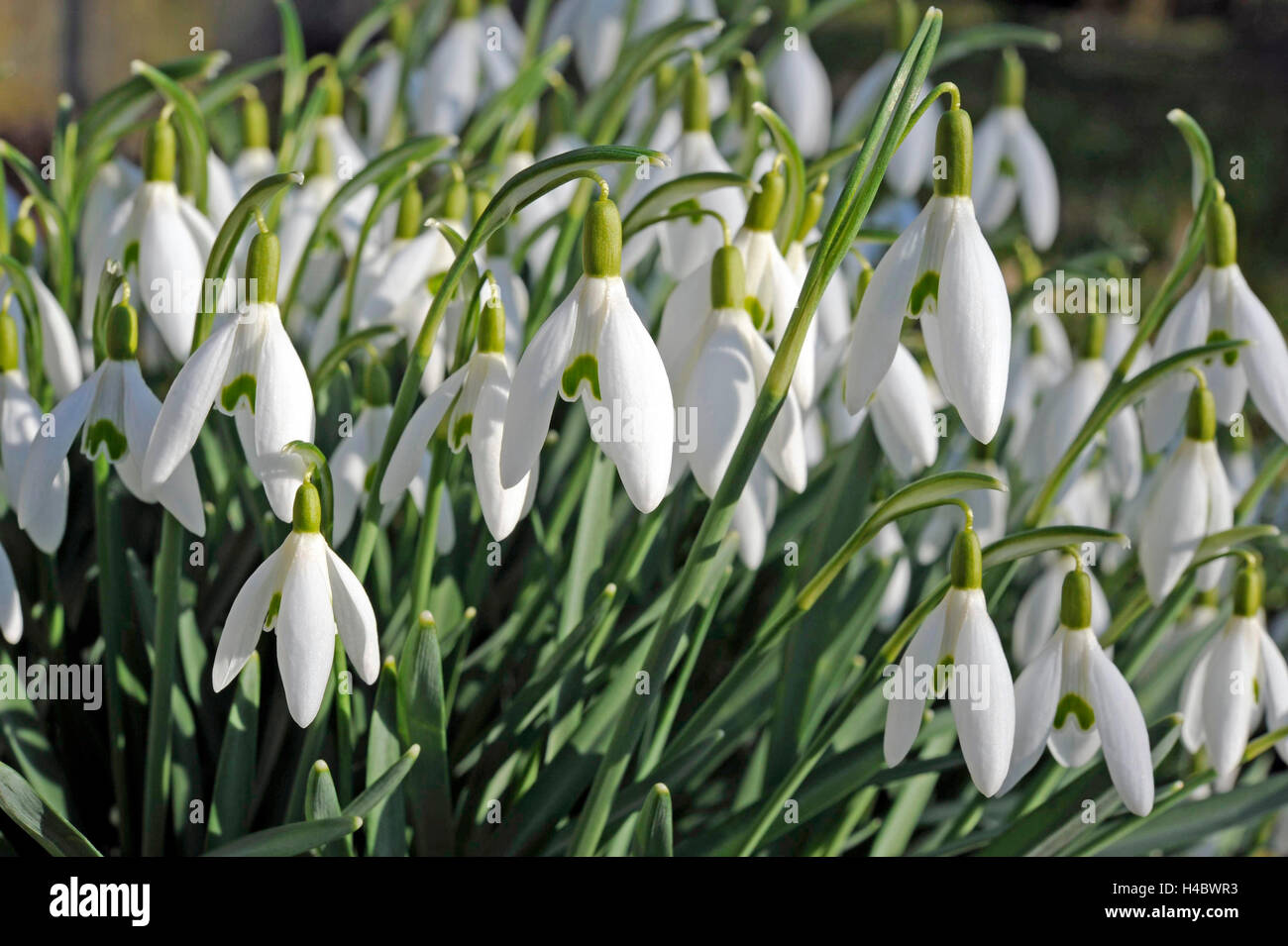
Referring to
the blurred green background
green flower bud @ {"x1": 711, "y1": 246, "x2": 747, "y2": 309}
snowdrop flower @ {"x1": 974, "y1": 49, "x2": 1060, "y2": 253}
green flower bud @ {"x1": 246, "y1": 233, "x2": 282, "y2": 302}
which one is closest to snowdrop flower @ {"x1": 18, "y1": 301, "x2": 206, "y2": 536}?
green flower bud @ {"x1": 246, "y1": 233, "x2": 282, "y2": 302}

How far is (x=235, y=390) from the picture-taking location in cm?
71

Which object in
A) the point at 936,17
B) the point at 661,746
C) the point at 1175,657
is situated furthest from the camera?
the point at 1175,657

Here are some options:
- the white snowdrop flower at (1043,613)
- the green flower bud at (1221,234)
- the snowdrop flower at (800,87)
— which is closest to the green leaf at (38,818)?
the white snowdrop flower at (1043,613)

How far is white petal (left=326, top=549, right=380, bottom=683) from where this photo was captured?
27.6 inches

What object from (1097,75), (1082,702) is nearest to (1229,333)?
(1082,702)

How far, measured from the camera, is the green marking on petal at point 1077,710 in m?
0.78

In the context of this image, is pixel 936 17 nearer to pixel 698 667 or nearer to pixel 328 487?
pixel 328 487

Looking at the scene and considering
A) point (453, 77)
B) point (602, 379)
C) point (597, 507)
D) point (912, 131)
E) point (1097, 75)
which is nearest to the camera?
point (602, 379)

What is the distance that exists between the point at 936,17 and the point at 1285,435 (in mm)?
411

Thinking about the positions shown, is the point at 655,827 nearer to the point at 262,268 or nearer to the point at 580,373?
the point at 580,373

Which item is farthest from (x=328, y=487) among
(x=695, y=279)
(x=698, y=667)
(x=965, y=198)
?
(x=698, y=667)

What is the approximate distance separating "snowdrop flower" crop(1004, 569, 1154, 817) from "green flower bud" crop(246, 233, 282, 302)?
0.51 m

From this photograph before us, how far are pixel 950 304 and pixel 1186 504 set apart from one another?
1.14 ft
